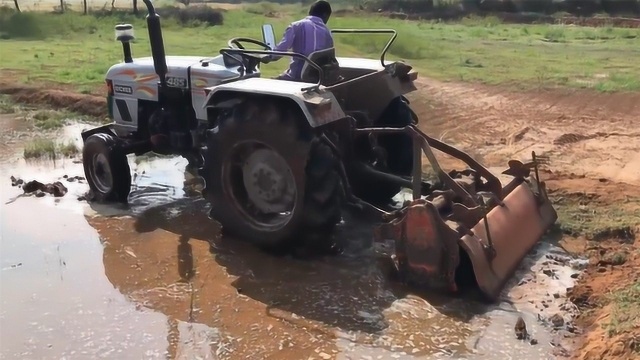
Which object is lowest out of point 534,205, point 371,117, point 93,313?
point 93,313

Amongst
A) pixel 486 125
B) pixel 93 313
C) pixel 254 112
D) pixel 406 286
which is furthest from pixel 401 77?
pixel 486 125

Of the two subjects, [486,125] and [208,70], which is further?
[486,125]

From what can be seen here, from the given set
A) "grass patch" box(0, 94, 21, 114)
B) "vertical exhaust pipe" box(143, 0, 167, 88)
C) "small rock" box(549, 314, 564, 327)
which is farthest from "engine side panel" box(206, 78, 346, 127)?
"grass patch" box(0, 94, 21, 114)

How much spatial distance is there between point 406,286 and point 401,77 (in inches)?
79.4

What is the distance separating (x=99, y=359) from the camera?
4.23 meters

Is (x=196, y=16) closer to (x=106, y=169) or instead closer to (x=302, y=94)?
(x=106, y=169)

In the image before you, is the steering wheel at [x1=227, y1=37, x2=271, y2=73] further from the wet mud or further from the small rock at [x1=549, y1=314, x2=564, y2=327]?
the small rock at [x1=549, y1=314, x2=564, y2=327]

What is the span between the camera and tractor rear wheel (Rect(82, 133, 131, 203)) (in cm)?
676

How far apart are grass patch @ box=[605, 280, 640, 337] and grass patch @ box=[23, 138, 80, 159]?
6372 millimetres

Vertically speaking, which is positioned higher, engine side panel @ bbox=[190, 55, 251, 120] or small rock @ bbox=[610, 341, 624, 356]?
engine side panel @ bbox=[190, 55, 251, 120]

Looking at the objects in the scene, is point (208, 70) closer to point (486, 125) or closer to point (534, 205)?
point (534, 205)

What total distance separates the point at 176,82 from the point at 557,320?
12.5 ft

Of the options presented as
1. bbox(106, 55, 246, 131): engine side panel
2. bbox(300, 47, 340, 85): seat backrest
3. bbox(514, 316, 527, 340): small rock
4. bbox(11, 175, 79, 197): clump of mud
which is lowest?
bbox(11, 175, 79, 197): clump of mud

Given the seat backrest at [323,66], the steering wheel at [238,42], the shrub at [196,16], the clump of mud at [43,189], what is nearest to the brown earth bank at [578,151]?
the seat backrest at [323,66]
